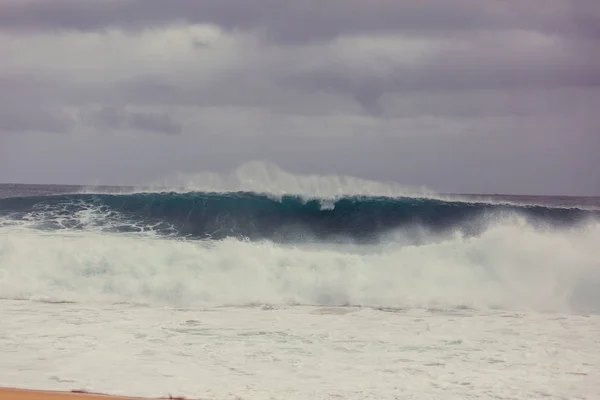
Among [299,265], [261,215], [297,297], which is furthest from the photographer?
[261,215]

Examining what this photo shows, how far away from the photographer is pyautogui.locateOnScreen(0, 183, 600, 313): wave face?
11.0m

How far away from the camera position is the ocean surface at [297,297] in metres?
6.27

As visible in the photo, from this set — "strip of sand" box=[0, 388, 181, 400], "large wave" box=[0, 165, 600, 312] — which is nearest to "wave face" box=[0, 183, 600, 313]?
"large wave" box=[0, 165, 600, 312]

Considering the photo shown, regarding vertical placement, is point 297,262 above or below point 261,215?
below

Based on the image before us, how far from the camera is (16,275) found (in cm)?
1212

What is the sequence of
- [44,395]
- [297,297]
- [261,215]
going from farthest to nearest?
[261,215] → [297,297] → [44,395]

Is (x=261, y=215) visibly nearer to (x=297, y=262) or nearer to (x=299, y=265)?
(x=297, y=262)

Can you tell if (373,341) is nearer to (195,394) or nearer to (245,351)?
(245,351)

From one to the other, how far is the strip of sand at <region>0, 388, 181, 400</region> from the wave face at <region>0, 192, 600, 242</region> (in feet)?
35.4

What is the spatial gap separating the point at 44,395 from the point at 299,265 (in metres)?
7.22

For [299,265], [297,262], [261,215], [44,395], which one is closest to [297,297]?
[299,265]

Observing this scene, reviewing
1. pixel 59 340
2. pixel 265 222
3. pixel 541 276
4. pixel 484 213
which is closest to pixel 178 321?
pixel 59 340

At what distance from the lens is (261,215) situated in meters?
18.0

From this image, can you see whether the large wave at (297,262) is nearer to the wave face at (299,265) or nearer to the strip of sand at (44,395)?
the wave face at (299,265)
